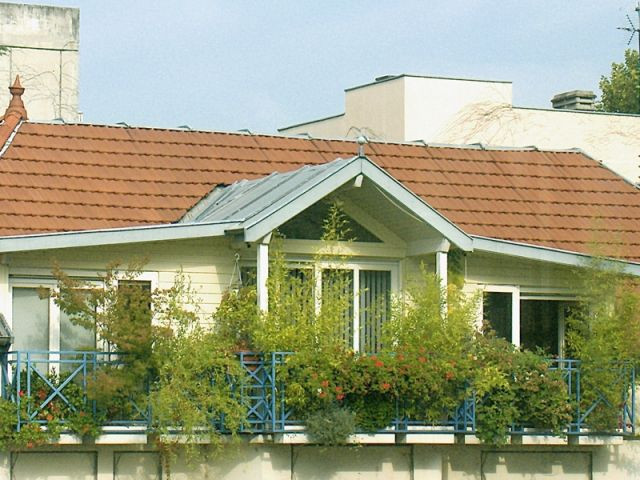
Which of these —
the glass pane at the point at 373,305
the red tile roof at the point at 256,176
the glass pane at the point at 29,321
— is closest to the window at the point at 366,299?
the glass pane at the point at 373,305

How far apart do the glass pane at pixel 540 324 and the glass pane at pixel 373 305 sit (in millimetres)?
2249

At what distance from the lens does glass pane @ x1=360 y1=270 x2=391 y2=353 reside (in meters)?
23.2

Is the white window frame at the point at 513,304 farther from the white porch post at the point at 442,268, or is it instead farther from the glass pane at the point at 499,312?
the white porch post at the point at 442,268

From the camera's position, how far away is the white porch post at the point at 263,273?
21750 mm

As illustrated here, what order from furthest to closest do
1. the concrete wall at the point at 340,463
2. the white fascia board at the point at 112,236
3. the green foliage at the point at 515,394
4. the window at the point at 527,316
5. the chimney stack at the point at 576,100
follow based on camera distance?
1. the chimney stack at the point at 576,100
2. the window at the point at 527,316
3. the green foliage at the point at 515,394
4. the concrete wall at the point at 340,463
5. the white fascia board at the point at 112,236

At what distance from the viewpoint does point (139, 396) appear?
20.9m

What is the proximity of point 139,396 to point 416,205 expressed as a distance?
456 centimetres

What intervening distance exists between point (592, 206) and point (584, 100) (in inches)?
728

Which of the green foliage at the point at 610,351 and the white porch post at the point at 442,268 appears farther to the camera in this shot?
the green foliage at the point at 610,351

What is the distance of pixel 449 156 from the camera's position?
26.4 meters

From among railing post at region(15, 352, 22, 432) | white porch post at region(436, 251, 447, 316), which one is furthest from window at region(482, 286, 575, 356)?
railing post at region(15, 352, 22, 432)

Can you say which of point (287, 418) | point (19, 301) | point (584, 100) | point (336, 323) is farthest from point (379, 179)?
point (584, 100)

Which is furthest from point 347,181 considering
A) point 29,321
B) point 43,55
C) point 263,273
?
point 43,55

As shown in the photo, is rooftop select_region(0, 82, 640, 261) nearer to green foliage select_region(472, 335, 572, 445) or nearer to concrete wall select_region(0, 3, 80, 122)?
green foliage select_region(472, 335, 572, 445)
